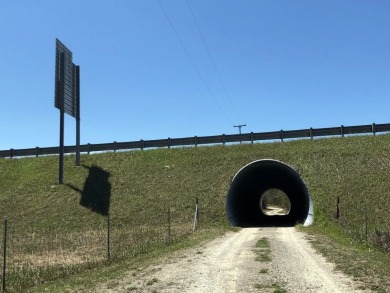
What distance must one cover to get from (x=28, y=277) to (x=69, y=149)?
33816mm

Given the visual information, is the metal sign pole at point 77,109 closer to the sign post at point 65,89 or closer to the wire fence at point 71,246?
the sign post at point 65,89

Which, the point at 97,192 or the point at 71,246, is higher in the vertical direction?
the point at 97,192

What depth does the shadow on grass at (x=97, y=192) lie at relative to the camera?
3005cm

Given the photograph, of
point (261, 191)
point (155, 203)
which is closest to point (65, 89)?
point (155, 203)

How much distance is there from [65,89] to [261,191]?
20369 millimetres

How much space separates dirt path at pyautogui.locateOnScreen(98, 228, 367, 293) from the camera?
9.94 m

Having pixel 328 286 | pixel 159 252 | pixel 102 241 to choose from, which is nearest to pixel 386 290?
pixel 328 286

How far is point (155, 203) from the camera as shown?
96.6 ft

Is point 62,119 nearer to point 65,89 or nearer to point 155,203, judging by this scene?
point 65,89

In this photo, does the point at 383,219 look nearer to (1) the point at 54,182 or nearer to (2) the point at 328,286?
(2) the point at 328,286

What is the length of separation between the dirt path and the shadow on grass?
14705mm

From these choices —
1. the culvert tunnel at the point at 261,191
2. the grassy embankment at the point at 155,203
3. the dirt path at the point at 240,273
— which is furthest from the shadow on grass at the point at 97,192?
the dirt path at the point at 240,273

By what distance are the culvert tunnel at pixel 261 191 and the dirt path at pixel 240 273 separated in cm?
1102

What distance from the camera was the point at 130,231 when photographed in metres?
24.5
